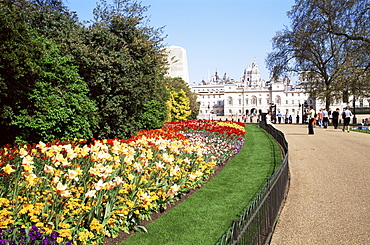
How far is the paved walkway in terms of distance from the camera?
412cm

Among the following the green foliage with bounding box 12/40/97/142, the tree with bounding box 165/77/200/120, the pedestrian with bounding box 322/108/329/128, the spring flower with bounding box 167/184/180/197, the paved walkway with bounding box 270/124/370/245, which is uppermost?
the tree with bounding box 165/77/200/120

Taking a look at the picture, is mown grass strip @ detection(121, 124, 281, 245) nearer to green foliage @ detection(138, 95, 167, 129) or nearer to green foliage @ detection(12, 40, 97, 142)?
green foliage @ detection(12, 40, 97, 142)

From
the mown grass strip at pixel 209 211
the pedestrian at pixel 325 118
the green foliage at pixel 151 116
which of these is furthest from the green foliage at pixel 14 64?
the pedestrian at pixel 325 118

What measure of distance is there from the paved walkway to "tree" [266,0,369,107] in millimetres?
14538

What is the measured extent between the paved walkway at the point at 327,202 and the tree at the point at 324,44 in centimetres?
1454

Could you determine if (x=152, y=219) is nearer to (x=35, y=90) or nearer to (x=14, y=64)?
(x=14, y=64)

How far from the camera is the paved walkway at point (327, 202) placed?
4119 mm

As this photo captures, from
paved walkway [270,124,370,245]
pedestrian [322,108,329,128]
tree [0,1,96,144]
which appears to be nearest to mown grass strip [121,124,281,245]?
paved walkway [270,124,370,245]

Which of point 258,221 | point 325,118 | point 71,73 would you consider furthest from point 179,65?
point 258,221

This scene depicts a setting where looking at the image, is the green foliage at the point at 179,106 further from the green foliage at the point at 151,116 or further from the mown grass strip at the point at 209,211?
the mown grass strip at the point at 209,211

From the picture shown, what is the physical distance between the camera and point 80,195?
14.4 ft

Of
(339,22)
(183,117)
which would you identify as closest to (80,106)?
(183,117)

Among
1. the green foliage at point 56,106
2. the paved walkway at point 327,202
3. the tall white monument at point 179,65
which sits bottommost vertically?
the paved walkway at point 327,202

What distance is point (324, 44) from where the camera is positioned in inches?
1096
